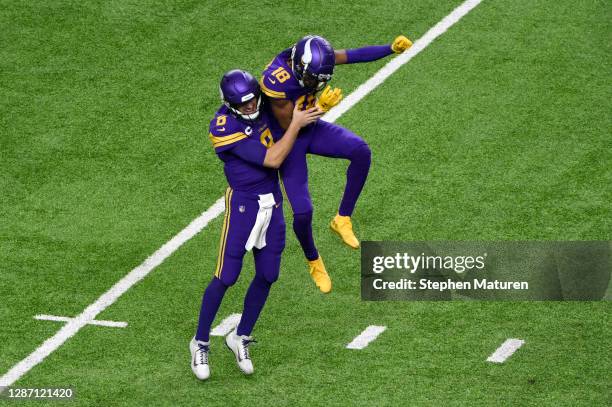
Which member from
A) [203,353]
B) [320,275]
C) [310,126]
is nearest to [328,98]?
[310,126]

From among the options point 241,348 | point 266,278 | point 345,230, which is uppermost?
point 266,278

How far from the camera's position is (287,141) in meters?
10.8

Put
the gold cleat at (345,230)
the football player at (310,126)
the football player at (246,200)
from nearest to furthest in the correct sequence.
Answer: the football player at (246,200)
the football player at (310,126)
the gold cleat at (345,230)

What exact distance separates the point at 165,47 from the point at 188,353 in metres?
5.47

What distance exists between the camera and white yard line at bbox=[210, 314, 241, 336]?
12016 millimetres

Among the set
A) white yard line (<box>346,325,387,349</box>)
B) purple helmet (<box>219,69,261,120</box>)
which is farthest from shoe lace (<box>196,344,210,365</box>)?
purple helmet (<box>219,69,261,120</box>)

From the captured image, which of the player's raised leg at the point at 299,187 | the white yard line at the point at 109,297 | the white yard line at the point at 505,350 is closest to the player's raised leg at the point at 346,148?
the player's raised leg at the point at 299,187

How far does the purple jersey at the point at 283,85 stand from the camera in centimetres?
1184

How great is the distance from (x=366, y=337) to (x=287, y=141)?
2027mm

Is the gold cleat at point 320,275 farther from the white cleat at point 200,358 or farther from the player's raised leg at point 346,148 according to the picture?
the white cleat at point 200,358

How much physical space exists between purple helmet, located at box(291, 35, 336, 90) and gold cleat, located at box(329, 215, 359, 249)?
5.93 feet

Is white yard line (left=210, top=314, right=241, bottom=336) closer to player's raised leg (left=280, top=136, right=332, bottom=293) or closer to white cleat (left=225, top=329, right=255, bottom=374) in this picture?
white cleat (left=225, top=329, right=255, bottom=374)

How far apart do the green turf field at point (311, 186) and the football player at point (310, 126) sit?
710 mm

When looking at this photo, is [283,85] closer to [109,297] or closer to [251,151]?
[251,151]
